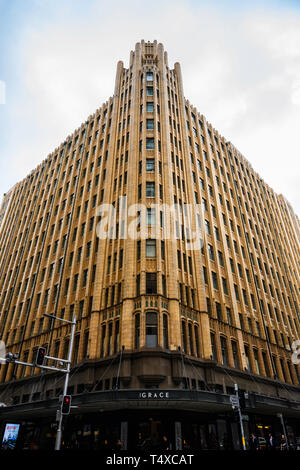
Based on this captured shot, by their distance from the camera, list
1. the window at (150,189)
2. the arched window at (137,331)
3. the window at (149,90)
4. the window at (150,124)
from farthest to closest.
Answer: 1. the window at (149,90)
2. the window at (150,124)
3. the window at (150,189)
4. the arched window at (137,331)

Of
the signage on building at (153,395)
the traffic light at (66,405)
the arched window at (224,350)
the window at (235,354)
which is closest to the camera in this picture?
the traffic light at (66,405)

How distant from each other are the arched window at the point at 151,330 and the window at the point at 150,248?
575 centimetres

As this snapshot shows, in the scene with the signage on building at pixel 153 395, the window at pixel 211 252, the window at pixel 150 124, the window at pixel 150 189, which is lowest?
the signage on building at pixel 153 395

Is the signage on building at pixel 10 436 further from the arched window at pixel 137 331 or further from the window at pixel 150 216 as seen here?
the window at pixel 150 216

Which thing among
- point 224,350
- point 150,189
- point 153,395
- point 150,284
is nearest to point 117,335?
point 150,284

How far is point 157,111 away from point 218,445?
36268mm

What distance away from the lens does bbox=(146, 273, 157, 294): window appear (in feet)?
87.4

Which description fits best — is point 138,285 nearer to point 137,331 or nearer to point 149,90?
point 137,331

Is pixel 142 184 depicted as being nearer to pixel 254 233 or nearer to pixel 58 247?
pixel 58 247

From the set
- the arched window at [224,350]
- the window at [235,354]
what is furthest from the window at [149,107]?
the window at [235,354]

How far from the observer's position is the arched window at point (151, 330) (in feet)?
79.0

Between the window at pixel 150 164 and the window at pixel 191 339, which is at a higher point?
the window at pixel 150 164

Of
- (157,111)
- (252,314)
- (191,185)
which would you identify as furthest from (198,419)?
(157,111)

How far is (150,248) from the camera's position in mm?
29250
